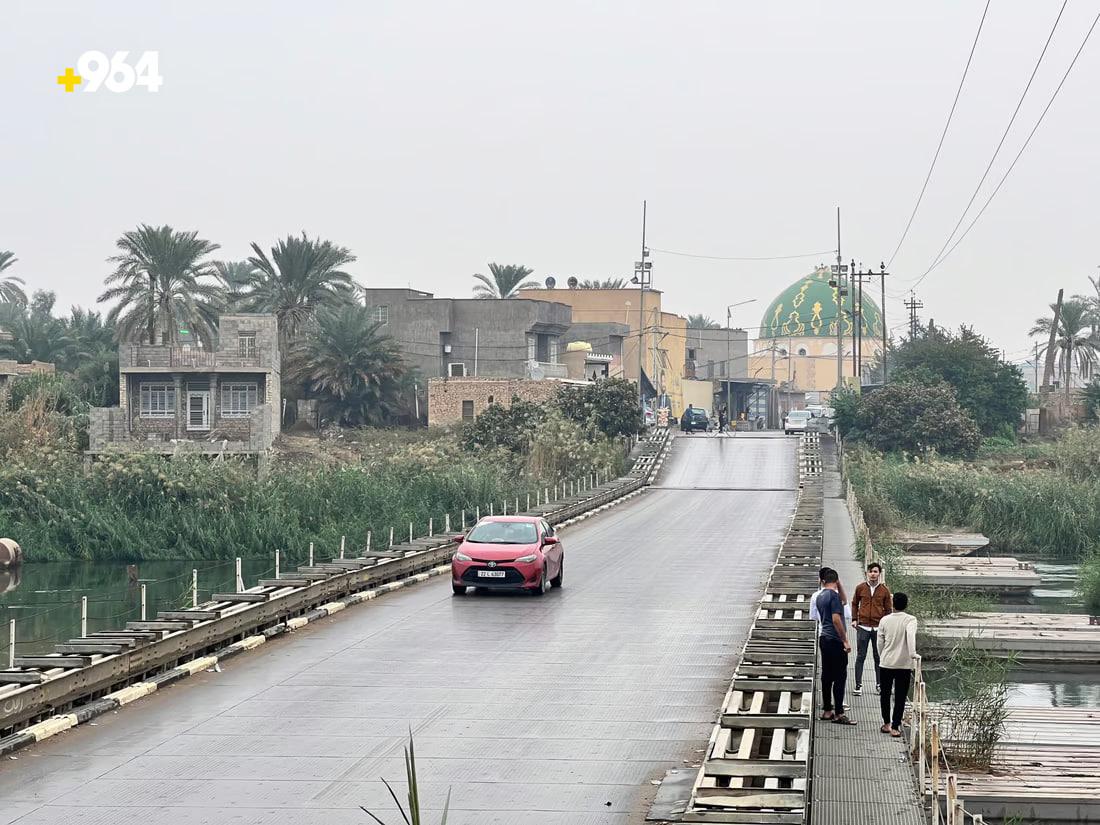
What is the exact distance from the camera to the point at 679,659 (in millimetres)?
21703

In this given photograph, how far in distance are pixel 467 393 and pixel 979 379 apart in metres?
30.8

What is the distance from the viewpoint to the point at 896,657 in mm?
16016

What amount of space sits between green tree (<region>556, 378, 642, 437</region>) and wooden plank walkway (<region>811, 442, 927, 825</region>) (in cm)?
6100

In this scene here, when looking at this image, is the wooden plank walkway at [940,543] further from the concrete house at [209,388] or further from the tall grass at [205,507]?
the concrete house at [209,388]

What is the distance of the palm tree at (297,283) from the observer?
8756 centimetres

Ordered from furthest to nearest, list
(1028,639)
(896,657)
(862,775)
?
(1028,639) < (896,657) < (862,775)

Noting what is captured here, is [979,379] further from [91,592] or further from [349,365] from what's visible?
[91,592]

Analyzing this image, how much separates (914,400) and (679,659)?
64994mm

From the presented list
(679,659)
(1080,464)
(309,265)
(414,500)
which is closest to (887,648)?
(679,659)

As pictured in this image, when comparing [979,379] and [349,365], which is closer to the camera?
[349,365]

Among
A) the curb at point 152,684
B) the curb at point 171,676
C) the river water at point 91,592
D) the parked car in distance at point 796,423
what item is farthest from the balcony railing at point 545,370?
the curb at point 152,684

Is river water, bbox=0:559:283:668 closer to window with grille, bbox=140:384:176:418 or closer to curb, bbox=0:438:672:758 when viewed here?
curb, bbox=0:438:672:758

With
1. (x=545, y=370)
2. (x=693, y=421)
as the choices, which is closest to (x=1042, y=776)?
(x=545, y=370)

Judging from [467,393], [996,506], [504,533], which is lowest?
[996,506]
